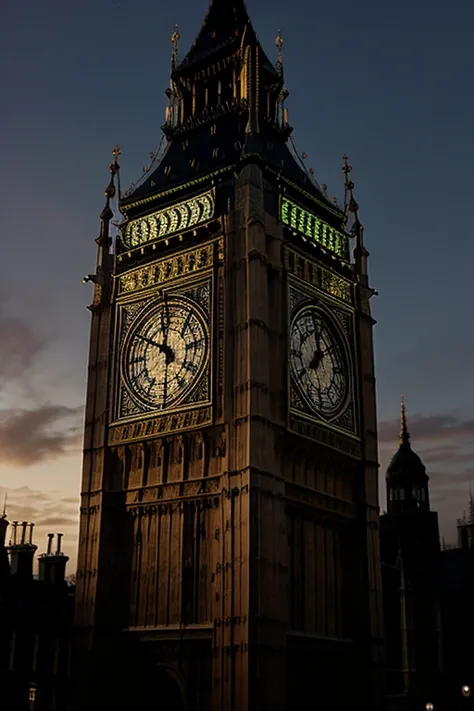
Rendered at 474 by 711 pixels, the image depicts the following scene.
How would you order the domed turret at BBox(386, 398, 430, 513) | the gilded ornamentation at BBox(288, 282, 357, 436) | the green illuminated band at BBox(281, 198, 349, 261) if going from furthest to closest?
the domed turret at BBox(386, 398, 430, 513)
the green illuminated band at BBox(281, 198, 349, 261)
the gilded ornamentation at BBox(288, 282, 357, 436)

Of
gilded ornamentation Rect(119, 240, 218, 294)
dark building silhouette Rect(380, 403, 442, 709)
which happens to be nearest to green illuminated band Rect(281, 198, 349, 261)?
gilded ornamentation Rect(119, 240, 218, 294)

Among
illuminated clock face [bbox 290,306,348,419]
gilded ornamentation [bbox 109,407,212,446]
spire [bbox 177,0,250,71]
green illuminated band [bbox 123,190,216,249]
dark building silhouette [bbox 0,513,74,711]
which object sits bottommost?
dark building silhouette [bbox 0,513,74,711]

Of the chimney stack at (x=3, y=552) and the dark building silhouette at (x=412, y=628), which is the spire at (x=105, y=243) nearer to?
the chimney stack at (x=3, y=552)

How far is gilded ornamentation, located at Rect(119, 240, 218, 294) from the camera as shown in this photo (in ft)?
142

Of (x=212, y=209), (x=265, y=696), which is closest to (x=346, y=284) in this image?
(x=212, y=209)

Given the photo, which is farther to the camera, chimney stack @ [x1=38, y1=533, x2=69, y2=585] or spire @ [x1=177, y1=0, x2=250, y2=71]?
spire @ [x1=177, y1=0, x2=250, y2=71]

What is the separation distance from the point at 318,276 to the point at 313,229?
2888 mm

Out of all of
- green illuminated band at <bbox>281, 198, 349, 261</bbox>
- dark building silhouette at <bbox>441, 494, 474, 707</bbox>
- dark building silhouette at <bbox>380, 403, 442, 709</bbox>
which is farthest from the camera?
dark building silhouette at <bbox>441, 494, 474, 707</bbox>

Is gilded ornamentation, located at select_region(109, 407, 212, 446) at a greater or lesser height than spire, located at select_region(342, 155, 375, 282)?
lesser

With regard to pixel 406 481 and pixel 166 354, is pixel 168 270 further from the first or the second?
pixel 406 481

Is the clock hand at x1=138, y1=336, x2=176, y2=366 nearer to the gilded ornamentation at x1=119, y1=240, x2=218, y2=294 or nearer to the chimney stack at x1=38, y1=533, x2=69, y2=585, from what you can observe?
the gilded ornamentation at x1=119, y1=240, x2=218, y2=294

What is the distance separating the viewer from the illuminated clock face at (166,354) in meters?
42.0

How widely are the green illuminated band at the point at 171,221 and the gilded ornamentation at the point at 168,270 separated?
1.48m

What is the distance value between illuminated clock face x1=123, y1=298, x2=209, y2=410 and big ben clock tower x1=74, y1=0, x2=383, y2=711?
0.08 metres
